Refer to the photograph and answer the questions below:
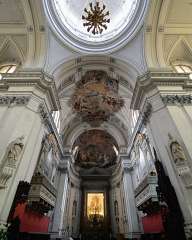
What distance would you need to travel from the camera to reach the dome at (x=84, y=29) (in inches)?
424

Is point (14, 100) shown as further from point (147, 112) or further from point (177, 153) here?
point (177, 153)

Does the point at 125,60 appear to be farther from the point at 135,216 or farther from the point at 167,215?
the point at 135,216

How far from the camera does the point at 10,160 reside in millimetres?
6785

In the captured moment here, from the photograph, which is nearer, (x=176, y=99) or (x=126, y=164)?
(x=176, y=99)

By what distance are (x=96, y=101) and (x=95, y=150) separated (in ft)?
26.2

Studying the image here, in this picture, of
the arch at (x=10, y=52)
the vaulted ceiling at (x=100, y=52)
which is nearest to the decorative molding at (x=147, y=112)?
the vaulted ceiling at (x=100, y=52)

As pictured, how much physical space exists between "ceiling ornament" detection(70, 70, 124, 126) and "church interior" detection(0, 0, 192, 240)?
0.08 meters

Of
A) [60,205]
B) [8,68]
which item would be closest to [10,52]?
[8,68]

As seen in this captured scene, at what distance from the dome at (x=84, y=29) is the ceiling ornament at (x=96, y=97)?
2053 mm

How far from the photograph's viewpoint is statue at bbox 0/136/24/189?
6445 millimetres

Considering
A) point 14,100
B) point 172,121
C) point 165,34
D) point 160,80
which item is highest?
point 165,34

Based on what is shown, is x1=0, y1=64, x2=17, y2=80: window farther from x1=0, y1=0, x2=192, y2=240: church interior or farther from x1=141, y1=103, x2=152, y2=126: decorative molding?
x1=141, y1=103, x2=152, y2=126: decorative molding

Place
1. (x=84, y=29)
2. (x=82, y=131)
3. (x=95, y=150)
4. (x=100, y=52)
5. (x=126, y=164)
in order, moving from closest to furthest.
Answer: (x=100, y=52), (x=84, y=29), (x=126, y=164), (x=82, y=131), (x=95, y=150)

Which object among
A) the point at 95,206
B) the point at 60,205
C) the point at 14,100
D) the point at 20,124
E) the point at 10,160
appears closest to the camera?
the point at 10,160
